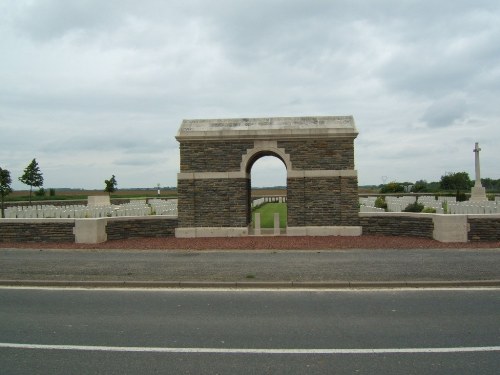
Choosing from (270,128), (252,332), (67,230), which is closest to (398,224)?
(270,128)

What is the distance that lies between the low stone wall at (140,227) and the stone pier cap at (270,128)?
10.2 ft

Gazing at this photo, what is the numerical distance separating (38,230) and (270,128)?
877cm

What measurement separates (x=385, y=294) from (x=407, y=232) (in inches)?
286

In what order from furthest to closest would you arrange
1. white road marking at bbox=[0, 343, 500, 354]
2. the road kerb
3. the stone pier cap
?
1. the stone pier cap
2. the road kerb
3. white road marking at bbox=[0, 343, 500, 354]

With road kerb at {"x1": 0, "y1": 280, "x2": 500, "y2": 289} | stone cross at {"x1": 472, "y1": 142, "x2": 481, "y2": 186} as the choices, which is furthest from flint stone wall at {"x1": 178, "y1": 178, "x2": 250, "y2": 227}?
stone cross at {"x1": 472, "y1": 142, "x2": 481, "y2": 186}

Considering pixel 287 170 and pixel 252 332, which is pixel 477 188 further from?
pixel 252 332

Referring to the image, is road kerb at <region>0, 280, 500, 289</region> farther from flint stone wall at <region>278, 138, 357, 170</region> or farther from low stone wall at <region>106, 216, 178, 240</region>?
flint stone wall at <region>278, 138, 357, 170</region>

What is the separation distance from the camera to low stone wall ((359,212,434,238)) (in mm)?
13406

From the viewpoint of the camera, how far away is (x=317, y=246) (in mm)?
12078

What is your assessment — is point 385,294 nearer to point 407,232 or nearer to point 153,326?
point 153,326

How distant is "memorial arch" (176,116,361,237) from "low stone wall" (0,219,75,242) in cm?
374

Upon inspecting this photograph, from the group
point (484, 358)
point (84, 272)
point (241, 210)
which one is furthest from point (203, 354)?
point (241, 210)

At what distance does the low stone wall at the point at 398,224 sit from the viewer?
13406 millimetres

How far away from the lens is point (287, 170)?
1436 cm
